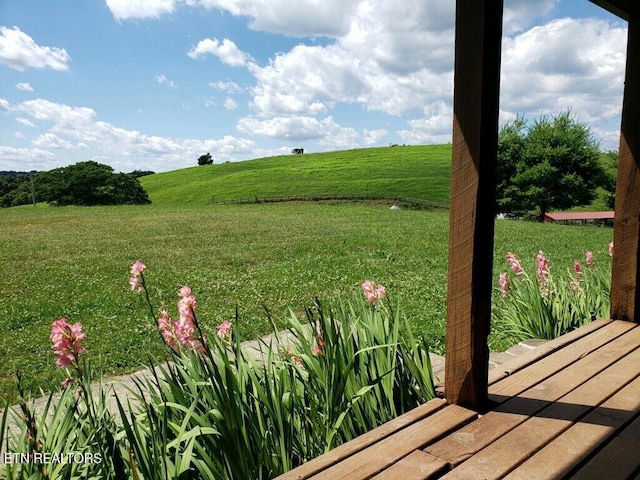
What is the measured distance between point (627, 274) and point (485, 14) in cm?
217

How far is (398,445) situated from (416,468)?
14cm

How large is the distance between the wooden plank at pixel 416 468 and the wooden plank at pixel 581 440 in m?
0.22

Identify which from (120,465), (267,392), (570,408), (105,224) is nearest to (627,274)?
(570,408)

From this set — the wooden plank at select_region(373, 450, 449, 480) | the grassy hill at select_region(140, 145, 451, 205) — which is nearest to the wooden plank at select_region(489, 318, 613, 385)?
the wooden plank at select_region(373, 450, 449, 480)

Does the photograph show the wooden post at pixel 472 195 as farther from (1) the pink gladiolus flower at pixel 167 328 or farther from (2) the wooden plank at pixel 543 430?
(1) the pink gladiolus flower at pixel 167 328

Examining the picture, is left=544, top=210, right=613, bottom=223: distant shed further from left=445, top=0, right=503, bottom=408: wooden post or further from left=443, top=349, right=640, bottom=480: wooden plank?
left=445, top=0, right=503, bottom=408: wooden post

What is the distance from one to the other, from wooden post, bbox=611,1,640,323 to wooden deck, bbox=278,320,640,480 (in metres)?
0.81

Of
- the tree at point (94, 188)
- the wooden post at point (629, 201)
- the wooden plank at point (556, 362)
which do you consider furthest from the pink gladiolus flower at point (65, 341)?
the tree at point (94, 188)

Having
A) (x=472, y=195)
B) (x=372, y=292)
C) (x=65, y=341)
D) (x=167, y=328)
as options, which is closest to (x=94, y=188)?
(x=372, y=292)

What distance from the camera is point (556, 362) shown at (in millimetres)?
2508

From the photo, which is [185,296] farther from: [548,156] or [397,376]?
[548,156]

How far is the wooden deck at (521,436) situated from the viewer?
1.57 meters

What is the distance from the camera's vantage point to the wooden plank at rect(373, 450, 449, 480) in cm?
153

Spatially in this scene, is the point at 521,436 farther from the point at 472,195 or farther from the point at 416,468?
the point at 472,195
